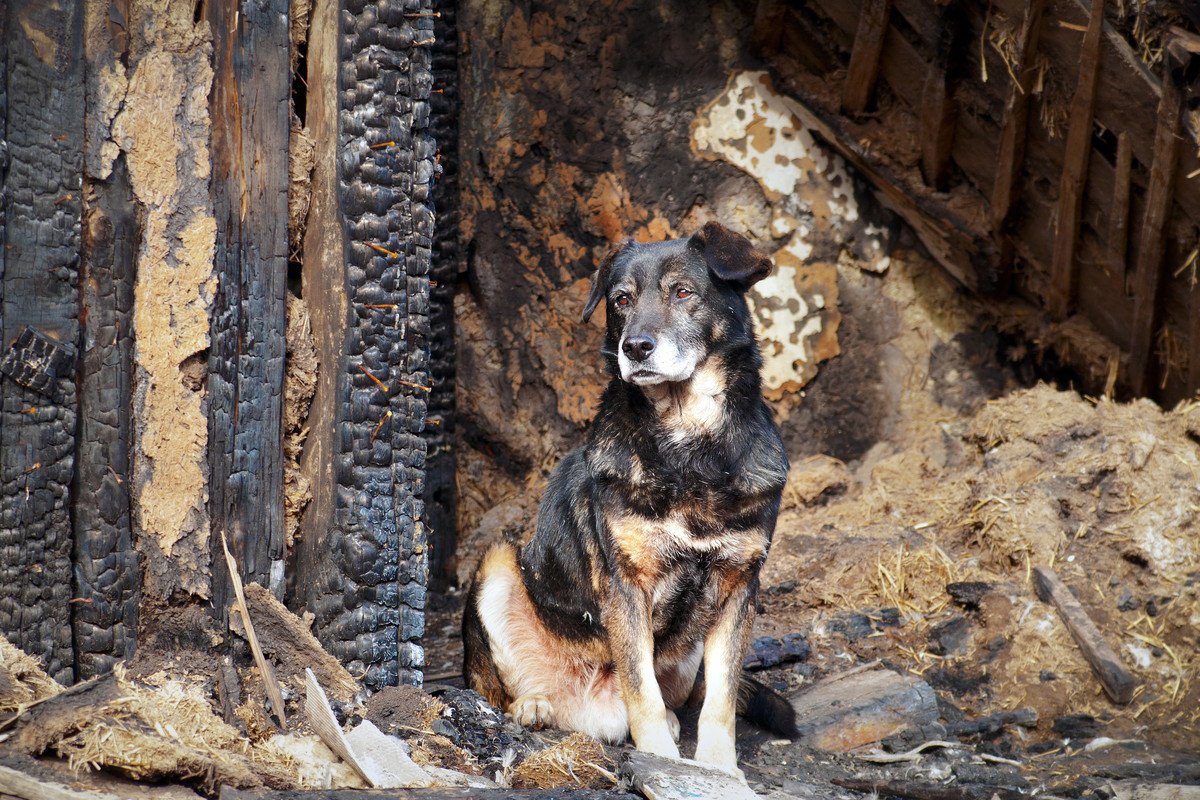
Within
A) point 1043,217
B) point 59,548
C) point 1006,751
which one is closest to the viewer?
point 59,548

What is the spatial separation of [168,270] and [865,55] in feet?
14.5

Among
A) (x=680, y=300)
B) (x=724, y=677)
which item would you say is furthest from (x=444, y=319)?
(x=724, y=677)

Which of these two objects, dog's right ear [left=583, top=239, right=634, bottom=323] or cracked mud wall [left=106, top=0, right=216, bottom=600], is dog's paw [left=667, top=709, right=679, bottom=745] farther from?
cracked mud wall [left=106, top=0, right=216, bottom=600]

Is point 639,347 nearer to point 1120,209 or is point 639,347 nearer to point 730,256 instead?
point 730,256

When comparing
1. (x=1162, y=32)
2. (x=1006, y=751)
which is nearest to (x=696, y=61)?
(x=1162, y=32)

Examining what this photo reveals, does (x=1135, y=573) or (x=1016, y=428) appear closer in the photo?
(x=1135, y=573)

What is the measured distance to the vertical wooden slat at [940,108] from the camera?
621cm

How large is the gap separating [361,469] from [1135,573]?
4014 millimetres

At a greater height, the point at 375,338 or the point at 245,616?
the point at 375,338

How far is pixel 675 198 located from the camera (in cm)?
748

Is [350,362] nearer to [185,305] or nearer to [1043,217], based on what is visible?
[185,305]

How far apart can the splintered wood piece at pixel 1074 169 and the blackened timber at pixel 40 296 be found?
4.47 metres

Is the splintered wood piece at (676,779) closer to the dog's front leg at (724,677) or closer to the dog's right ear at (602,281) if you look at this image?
the dog's front leg at (724,677)

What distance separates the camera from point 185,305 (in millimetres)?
3893
